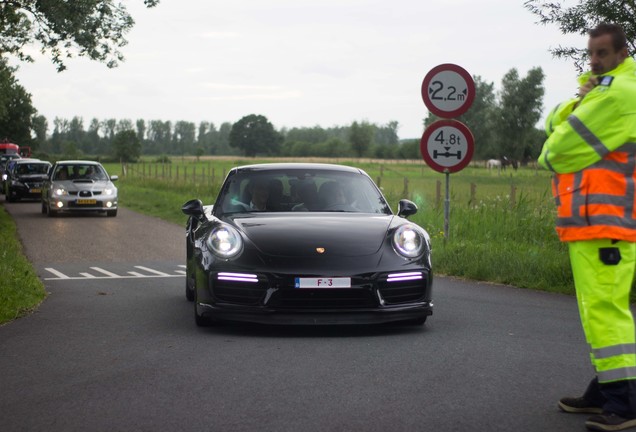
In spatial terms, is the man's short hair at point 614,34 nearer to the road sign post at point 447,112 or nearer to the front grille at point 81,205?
the road sign post at point 447,112

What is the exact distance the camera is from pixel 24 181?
120 ft

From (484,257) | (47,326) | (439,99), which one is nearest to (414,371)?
(47,326)

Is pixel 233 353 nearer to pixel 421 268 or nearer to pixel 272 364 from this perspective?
pixel 272 364

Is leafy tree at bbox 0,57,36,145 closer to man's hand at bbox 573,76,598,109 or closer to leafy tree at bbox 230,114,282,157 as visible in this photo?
leafy tree at bbox 230,114,282,157

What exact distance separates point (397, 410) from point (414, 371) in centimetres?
110

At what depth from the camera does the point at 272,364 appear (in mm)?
6664

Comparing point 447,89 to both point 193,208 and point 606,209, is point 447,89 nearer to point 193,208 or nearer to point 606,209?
point 193,208

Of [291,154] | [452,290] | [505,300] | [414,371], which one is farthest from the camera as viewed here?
[291,154]

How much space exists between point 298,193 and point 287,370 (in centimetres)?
308

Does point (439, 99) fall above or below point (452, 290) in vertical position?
above

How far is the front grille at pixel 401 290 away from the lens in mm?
7809

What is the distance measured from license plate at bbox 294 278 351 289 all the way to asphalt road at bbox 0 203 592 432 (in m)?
0.43

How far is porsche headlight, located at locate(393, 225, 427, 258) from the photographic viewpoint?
8.02 metres

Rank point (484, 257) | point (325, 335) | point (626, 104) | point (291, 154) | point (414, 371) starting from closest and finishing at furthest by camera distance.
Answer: point (626, 104), point (414, 371), point (325, 335), point (484, 257), point (291, 154)
